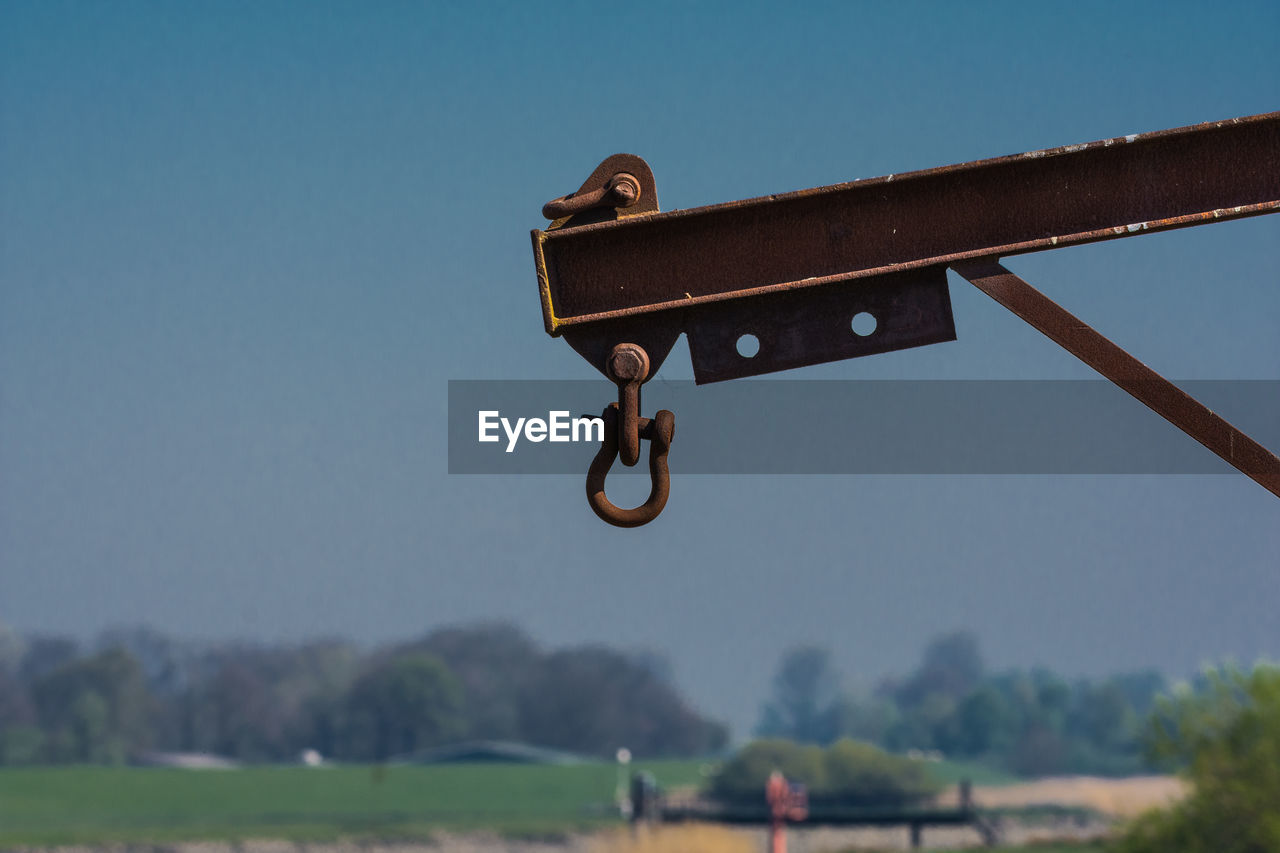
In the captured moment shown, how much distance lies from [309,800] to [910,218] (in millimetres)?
93942

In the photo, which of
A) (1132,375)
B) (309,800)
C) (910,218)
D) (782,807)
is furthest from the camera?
(309,800)

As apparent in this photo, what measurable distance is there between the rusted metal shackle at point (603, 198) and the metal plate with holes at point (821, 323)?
0.33 metres

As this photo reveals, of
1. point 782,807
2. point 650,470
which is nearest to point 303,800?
point 782,807

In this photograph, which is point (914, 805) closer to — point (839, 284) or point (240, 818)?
point (240, 818)

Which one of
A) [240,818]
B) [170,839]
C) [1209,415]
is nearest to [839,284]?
[1209,415]

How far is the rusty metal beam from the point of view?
369cm

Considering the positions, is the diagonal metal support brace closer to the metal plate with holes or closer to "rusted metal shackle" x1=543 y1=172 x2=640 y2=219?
the metal plate with holes

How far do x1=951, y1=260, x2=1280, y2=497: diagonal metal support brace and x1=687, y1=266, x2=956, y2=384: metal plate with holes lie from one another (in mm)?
142

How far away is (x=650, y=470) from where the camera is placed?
3621 mm

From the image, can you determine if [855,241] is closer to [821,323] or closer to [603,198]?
[821,323]

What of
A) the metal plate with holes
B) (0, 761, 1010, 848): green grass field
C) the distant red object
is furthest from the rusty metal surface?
(0, 761, 1010, 848): green grass field

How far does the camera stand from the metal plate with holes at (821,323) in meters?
3.70

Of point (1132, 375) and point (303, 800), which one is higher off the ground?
point (1132, 375)

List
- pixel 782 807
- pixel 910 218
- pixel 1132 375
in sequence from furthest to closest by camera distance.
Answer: pixel 782 807
pixel 910 218
pixel 1132 375
